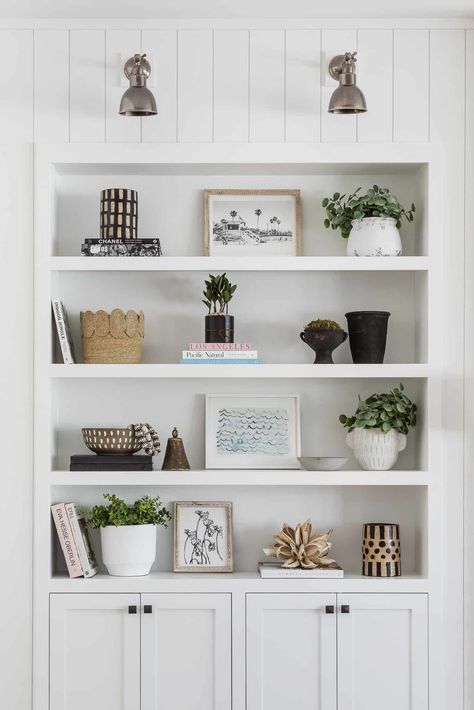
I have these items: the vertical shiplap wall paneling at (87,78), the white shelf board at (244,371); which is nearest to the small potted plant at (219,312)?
the white shelf board at (244,371)

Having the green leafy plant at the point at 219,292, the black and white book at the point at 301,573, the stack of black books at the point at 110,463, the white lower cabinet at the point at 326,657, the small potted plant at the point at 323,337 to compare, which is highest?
the green leafy plant at the point at 219,292

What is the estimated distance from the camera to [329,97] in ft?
11.2

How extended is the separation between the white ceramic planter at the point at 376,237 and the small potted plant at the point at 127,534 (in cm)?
112

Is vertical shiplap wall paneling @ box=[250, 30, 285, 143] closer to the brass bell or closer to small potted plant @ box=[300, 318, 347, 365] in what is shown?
small potted plant @ box=[300, 318, 347, 365]

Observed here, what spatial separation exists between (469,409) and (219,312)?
3.00 feet

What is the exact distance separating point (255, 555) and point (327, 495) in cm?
33

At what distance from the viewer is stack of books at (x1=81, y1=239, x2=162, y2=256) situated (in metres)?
3.38

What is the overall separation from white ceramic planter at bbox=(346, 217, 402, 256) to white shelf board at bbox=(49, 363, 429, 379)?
0.38m

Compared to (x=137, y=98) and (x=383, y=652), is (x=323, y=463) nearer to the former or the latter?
(x=383, y=652)

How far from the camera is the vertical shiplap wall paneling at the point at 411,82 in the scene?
3.43 metres

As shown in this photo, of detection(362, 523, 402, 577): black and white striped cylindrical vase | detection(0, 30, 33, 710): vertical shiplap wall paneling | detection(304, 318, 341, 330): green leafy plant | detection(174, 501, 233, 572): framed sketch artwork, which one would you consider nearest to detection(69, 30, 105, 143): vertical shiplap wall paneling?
detection(0, 30, 33, 710): vertical shiplap wall paneling

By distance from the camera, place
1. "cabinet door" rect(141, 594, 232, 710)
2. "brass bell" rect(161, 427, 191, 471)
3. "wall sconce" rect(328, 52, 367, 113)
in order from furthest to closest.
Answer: "brass bell" rect(161, 427, 191, 471) → "cabinet door" rect(141, 594, 232, 710) → "wall sconce" rect(328, 52, 367, 113)

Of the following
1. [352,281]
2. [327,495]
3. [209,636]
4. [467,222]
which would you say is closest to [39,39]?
[352,281]

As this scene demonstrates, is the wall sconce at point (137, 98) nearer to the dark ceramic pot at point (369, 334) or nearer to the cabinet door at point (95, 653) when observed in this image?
the dark ceramic pot at point (369, 334)
